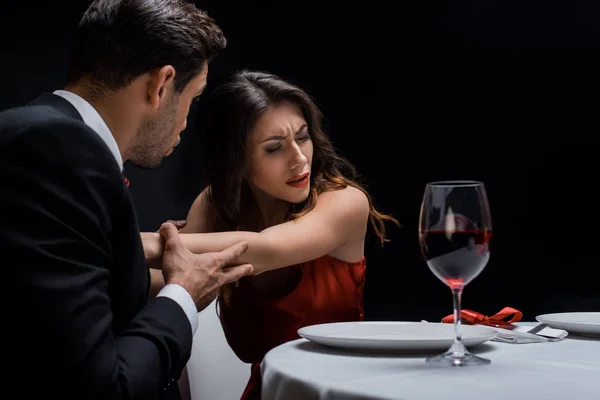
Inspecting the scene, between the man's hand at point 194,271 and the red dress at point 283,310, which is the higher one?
the man's hand at point 194,271

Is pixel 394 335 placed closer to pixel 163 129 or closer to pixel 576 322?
pixel 576 322

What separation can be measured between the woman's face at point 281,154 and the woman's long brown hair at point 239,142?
0.03m

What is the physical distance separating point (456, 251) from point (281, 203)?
1.60 metres

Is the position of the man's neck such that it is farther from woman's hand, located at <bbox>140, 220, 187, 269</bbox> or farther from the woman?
the woman

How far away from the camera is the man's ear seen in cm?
147

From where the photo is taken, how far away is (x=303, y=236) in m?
2.23

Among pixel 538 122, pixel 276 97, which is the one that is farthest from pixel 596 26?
pixel 276 97

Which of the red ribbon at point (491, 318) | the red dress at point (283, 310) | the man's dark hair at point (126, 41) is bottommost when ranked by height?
the red dress at point (283, 310)

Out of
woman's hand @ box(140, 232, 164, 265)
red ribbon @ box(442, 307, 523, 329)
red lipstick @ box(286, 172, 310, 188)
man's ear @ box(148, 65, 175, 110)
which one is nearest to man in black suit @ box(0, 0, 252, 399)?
man's ear @ box(148, 65, 175, 110)

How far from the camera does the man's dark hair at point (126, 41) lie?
4.67 ft

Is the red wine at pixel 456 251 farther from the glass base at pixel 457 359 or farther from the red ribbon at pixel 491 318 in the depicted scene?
the red ribbon at pixel 491 318

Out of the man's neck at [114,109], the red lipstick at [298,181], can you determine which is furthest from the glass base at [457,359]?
the red lipstick at [298,181]

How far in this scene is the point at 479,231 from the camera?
1.05 meters

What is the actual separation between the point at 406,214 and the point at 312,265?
4.63 ft
